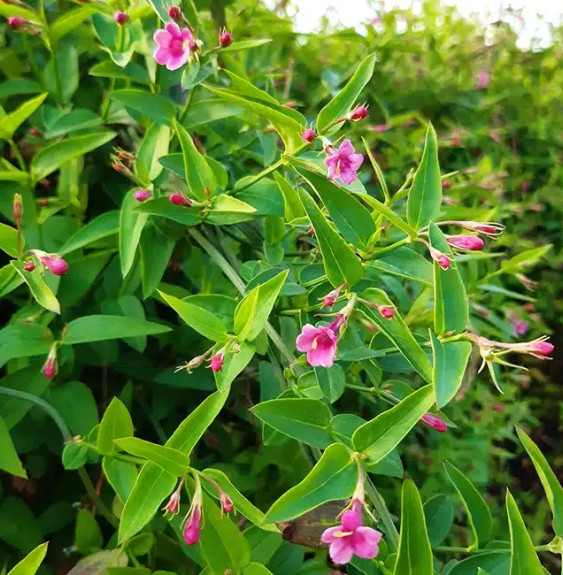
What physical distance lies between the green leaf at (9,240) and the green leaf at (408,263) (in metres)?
0.35

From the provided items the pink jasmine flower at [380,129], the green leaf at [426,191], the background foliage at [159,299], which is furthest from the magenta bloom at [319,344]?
the pink jasmine flower at [380,129]

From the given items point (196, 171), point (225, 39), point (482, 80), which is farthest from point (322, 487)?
point (482, 80)

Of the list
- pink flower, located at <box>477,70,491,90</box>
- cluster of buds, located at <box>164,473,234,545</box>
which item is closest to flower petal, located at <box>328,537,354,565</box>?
cluster of buds, located at <box>164,473,234,545</box>

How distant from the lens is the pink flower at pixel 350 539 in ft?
1.56

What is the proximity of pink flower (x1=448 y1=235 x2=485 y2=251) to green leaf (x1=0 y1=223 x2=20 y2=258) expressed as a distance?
0.42 meters

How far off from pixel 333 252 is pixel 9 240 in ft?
1.07

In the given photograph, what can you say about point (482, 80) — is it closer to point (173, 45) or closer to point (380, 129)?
point (380, 129)

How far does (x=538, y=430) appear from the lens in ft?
6.26

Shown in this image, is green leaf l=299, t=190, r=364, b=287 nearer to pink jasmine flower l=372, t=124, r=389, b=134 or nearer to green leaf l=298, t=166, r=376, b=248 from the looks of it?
green leaf l=298, t=166, r=376, b=248

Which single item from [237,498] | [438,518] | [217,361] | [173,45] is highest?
[173,45]

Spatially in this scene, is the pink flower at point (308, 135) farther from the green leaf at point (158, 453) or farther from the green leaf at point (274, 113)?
the green leaf at point (158, 453)

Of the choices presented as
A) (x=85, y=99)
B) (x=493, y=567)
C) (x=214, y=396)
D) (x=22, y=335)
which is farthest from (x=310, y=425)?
(x=85, y=99)

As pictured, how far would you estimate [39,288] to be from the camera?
61 cm

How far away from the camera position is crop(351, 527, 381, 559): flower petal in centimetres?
48
